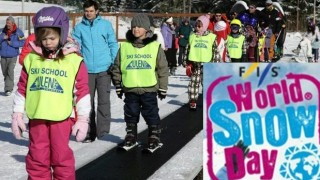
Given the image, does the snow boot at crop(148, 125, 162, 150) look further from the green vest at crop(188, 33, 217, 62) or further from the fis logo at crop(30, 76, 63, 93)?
the green vest at crop(188, 33, 217, 62)

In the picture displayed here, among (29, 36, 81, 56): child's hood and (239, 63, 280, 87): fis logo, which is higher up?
(29, 36, 81, 56): child's hood

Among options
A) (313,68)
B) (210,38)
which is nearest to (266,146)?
(313,68)

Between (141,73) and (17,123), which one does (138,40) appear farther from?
(17,123)

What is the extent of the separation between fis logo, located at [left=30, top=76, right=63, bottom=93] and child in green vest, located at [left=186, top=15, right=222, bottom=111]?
5.89 metres

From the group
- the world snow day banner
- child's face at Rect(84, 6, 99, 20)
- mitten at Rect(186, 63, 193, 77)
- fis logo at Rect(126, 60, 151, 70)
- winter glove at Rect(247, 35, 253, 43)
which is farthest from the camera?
winter glove at Rect(247, 35, 253, 43)

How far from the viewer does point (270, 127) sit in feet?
13.1

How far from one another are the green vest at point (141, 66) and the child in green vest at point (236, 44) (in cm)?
610

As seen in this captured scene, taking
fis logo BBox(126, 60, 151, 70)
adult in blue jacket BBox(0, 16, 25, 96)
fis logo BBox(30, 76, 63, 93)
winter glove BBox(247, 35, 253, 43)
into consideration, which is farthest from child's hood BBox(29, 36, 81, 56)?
winter glove BBox(247, 35, 253, 43)

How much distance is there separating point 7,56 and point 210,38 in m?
4.73

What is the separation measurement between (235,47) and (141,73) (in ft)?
20.5

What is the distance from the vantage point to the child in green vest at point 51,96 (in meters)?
4.55

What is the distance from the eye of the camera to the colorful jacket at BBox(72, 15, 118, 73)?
7.47 m

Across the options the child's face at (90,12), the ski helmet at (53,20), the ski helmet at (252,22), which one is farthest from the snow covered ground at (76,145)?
the ski helmet at (252,22)

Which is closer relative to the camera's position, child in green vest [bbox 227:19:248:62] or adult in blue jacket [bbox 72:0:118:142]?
adult in blue jacket [bbox 72:0:118:142]
